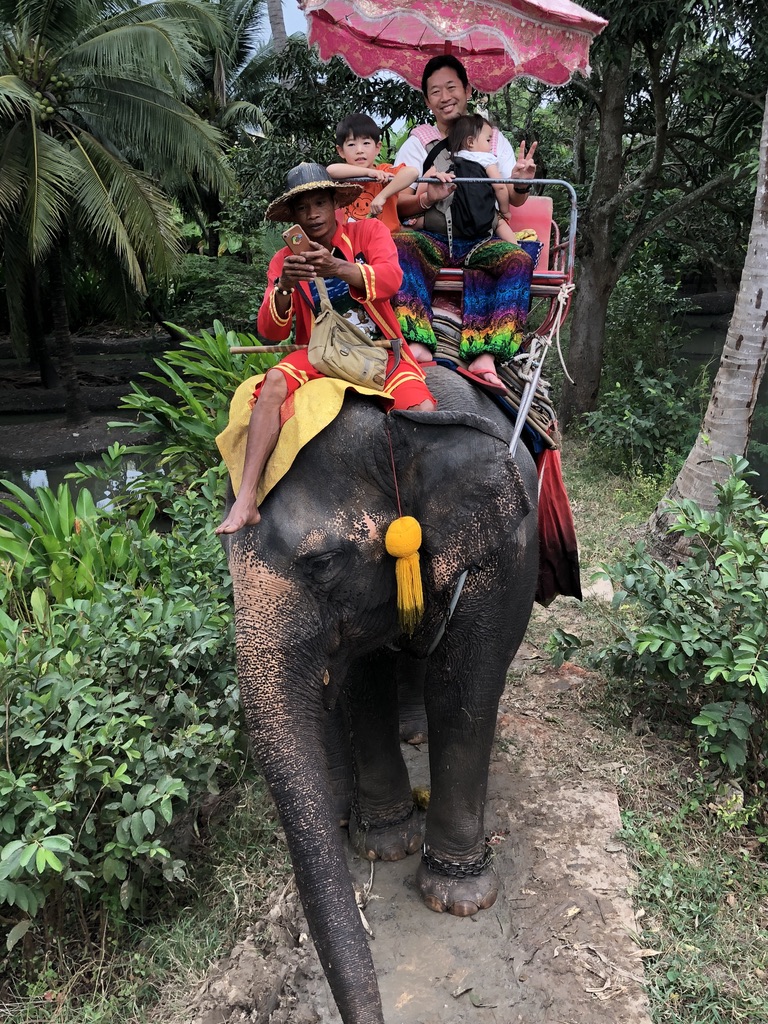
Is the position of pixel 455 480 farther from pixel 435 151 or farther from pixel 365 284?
pixel 435 151

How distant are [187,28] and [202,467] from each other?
9.44 metres

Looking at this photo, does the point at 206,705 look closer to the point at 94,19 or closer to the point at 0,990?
the point at 0,990

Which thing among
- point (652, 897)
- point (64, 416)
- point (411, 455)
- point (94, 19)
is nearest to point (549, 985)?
point (652, 897)

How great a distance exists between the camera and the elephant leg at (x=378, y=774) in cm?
312

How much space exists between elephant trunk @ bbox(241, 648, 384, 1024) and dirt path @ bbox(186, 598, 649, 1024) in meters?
0.72

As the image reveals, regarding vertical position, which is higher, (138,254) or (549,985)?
(138,254)

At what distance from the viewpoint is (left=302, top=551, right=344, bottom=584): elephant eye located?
6.93 feet

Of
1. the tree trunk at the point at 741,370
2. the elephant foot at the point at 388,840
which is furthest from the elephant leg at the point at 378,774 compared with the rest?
the tree trunk at the point at 741,370

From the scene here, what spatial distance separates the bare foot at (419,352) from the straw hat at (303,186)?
66 cm

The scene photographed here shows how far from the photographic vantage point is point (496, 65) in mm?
4438

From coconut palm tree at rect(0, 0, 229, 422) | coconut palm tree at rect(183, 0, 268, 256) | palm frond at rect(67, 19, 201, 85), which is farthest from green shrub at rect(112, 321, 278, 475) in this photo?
coconut palm tree at rect(183, 0, 268, 256)

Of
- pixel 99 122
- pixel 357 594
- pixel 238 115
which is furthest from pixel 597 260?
pixel 238 115

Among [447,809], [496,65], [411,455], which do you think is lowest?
[447,809]

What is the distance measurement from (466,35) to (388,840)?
3.49 metres
